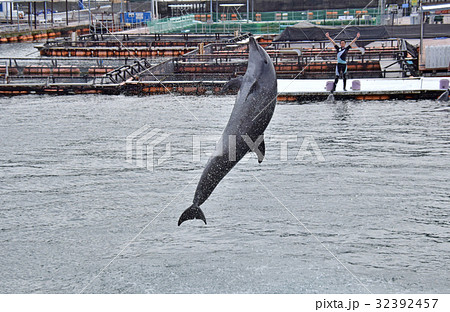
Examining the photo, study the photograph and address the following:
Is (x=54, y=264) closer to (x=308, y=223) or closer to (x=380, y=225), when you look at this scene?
(x=308, y=223)

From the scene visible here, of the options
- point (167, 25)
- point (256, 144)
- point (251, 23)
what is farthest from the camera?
point (167, 25)

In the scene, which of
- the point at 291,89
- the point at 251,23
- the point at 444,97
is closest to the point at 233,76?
the point at 291,89

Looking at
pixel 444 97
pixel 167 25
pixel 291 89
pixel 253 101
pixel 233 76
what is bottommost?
pixel 444 97

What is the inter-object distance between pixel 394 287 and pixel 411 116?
1638cm

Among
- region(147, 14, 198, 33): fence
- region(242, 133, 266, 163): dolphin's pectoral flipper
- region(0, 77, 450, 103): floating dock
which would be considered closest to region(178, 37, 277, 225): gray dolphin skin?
region(242, 133, 266, 163): dolphin's pectoral flipper

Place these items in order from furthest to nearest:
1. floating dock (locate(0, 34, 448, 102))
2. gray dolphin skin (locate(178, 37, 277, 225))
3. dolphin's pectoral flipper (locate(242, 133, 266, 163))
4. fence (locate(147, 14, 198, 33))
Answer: fence (locate(147, 14, 198, 33)) < floating dock (locate(0, 34, 448, 102)) < dolphin's pectoral flipper (locate(242, 133, 266, 163)) < gray dolphin skin (locate(178, 37, 277, 225))

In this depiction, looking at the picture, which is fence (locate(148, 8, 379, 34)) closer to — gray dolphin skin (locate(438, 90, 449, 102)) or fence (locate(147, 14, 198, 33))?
fence (locate(147, 14, 198, 33))

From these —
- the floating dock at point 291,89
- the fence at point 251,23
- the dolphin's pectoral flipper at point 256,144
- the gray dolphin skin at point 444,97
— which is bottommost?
the gray dolphin skin at point 444,97

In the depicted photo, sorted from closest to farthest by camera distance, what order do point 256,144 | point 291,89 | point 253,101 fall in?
1. point 253,101
2. point 256,144
3. point 291,89

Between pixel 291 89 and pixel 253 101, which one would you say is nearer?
pixel 253 101

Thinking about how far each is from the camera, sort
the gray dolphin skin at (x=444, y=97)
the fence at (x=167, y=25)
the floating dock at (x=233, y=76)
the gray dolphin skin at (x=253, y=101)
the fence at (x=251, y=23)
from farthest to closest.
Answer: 1. the fence at (x=167, y=25)
2. the fence at (x=251, y=23)
3. the floating dock at (x=233, y=76)
4. the gray dolphin skin at (x=444, y=97)
5. the gray dolphin skin at (x=253, y=101)

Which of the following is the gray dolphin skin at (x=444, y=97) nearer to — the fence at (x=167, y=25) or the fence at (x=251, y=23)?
the fence at (x=251, y=23)

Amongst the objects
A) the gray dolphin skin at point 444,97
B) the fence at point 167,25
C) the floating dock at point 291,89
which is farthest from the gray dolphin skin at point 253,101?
the fence at point 167,25

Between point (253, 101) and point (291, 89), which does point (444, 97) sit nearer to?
point (291, 89)
